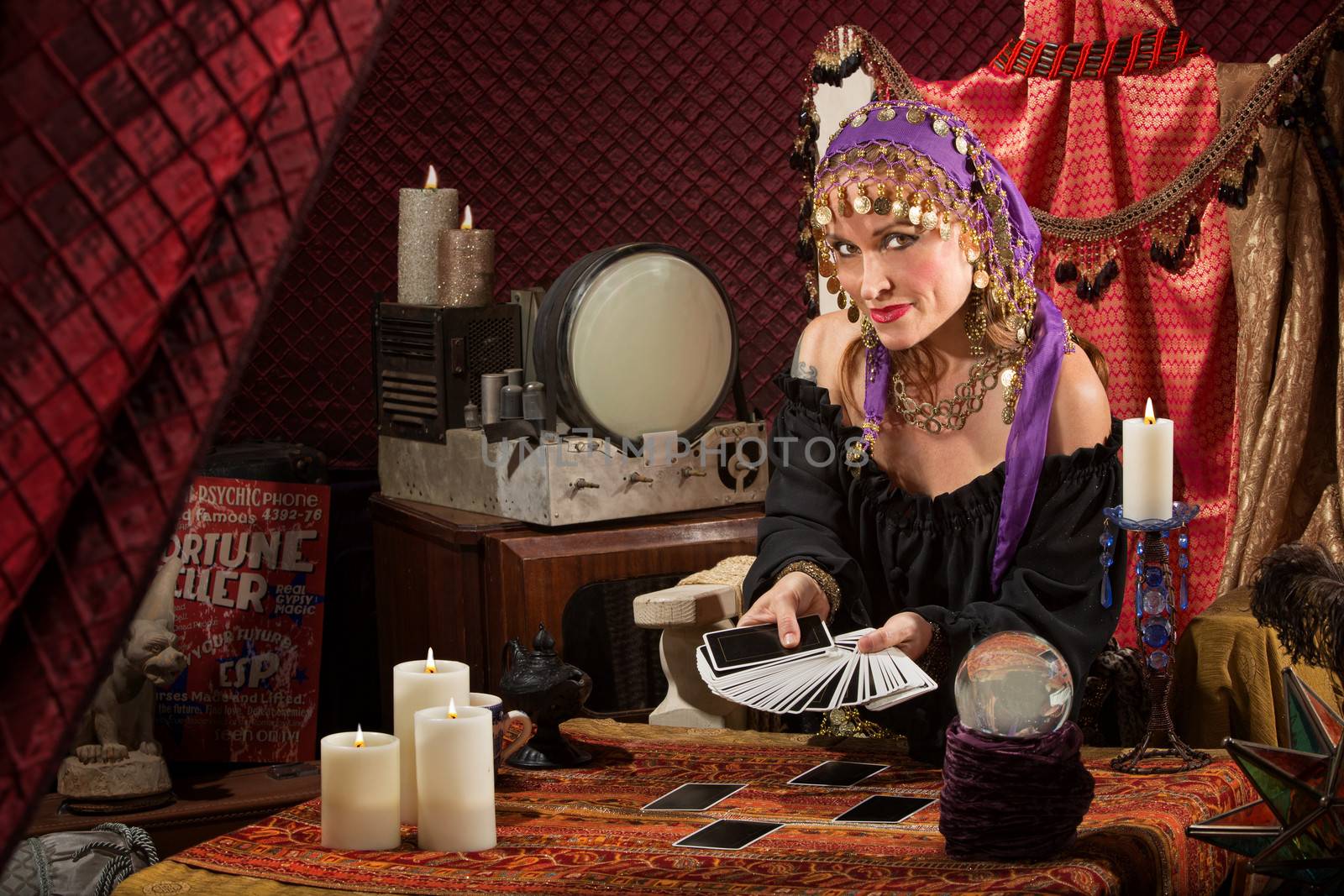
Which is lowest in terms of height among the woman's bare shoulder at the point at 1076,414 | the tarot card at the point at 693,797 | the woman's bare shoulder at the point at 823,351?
the tarot card at the point at 693,797

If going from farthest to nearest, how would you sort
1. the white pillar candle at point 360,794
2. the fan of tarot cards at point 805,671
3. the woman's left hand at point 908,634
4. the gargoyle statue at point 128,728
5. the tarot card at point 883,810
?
the gargoyle statue at point 128,728 → the woman's left hand at point 908,634 → the fan of tarot cards at point 805,671 → the tarot card at point 883,810 → the white pillar candle at point 360,794

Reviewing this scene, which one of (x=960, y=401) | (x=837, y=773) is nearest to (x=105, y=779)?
(x=837, y=773)

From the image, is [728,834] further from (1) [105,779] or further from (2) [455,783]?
(1) [105,779]

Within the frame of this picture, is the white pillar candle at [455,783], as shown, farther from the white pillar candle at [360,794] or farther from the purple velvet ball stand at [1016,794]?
the purple velvet ball stand at [1016,794]

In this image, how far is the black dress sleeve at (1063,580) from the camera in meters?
2.28

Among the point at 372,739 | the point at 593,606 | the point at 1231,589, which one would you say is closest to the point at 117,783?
the point at 593,606

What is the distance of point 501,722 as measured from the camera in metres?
2.07

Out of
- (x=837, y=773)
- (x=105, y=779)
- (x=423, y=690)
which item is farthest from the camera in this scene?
(x=105, y=779)

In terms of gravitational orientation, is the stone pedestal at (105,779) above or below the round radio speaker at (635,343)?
below

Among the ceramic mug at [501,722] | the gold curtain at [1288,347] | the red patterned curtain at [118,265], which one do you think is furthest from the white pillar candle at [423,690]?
the gold curtain at [1288,347]

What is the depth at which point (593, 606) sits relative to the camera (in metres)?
3.04

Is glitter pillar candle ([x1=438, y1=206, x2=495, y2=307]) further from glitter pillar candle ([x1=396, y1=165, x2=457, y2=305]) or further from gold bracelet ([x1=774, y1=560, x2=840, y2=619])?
gold bracelet ([x1=774, y1=560, x2=840, y2=619])

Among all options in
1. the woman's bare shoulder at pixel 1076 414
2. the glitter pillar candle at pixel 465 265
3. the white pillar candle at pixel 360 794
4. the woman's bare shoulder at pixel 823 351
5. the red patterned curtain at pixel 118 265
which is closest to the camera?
the red patterned curtain at pixel 118 265

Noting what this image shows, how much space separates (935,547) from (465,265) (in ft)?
4.36
